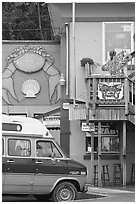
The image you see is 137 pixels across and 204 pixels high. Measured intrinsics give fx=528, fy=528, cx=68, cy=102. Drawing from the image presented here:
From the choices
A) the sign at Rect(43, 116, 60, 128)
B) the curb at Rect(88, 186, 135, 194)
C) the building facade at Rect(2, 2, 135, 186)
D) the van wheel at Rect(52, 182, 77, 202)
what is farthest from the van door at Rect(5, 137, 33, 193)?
the sign at Rect(43, 116, 60, 128)

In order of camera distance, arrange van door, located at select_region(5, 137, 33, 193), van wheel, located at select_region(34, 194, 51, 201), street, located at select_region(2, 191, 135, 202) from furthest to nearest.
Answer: van wheel, located at select_region(34, 194, 51, 201) < street, located at select_region(2, 191, 135, 202) < van door, located at select_region(5, 137, 33, 193)

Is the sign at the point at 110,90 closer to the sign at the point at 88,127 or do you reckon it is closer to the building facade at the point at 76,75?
the building facade at the point at 76,75

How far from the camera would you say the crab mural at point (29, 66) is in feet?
79.2

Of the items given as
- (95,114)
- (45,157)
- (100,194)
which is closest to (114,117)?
(95,114)

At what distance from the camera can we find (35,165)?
1506 cm

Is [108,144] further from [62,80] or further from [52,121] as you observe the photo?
[62,80]

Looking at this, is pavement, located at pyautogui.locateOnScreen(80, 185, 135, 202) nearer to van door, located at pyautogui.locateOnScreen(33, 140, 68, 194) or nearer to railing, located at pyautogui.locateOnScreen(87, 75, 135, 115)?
van door, located at pyautogui.locateOnScreen(33, 140, 68, 194)

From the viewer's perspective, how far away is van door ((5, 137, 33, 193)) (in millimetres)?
14703

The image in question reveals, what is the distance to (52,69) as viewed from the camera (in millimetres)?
24328

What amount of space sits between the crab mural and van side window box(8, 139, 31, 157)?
29.6 feet

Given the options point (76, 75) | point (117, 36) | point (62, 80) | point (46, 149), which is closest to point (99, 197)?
point (46, 149)

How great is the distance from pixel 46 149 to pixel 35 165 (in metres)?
0.69

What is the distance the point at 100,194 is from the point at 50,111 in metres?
7.37

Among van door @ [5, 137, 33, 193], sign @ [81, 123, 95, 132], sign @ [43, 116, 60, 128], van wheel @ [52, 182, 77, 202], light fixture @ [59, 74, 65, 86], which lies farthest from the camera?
sign @ [43, 116, 60, 128]
